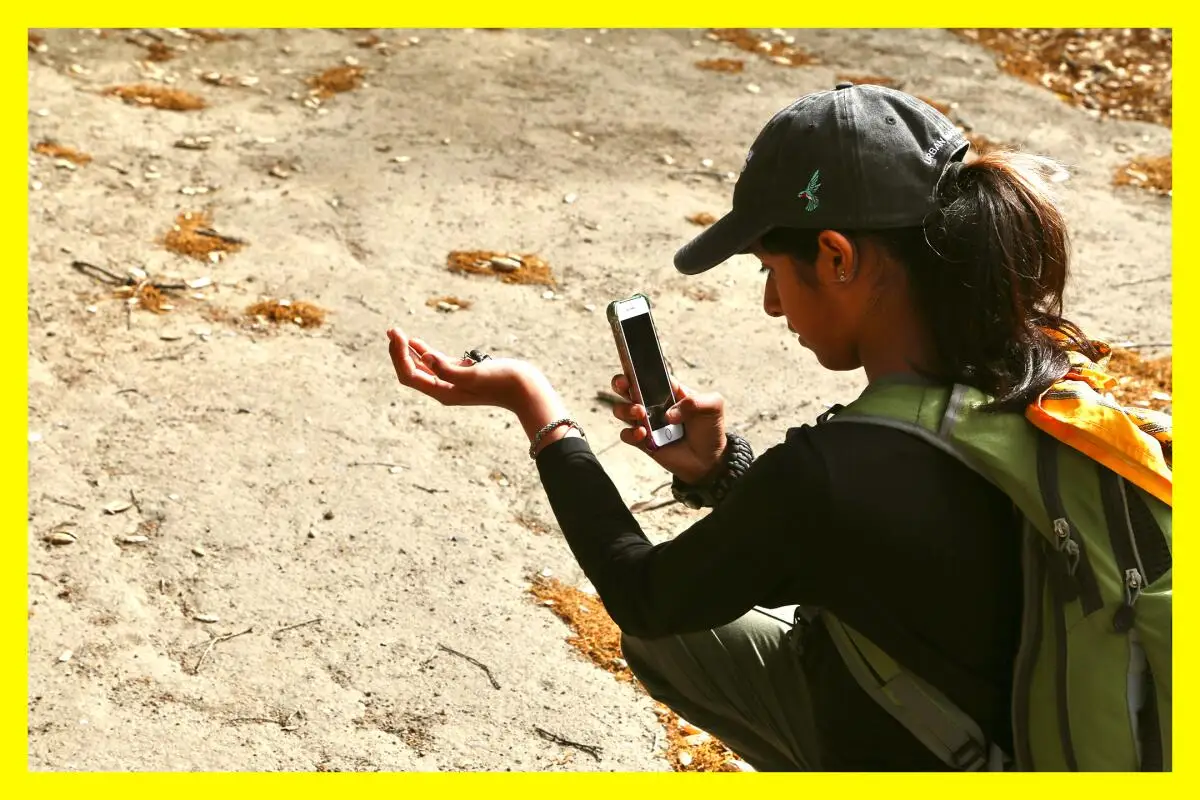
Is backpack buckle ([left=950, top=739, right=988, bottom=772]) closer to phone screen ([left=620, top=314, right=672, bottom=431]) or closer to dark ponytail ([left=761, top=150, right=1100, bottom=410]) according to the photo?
dark ponytail ([left=761, top=150, right=1100, bottom=410])

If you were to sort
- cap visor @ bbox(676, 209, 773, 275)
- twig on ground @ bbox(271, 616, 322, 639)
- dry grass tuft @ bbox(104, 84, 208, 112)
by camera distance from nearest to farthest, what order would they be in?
cap visor @ bbox(676, 209, 773, 275) → twig on ground @ bbox(271, 616, 322, 639) → dry grass tuft @ bbox(104, 84, 208, 112)

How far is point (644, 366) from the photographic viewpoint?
2.86 m

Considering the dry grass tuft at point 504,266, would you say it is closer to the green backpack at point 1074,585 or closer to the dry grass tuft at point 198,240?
the dry grass tuft at point 198,240

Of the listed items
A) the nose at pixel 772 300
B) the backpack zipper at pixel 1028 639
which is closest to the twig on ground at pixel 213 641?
the nose at pixel 772 300

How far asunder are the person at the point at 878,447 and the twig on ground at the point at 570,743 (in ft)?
4.27

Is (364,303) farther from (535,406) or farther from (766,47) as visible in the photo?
(766,47)

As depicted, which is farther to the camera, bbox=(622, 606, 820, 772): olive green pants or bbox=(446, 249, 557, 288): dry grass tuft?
bbox=(446, 249, 557, 288): dry grass tuft

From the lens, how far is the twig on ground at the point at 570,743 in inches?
145

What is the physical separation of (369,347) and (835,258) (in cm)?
366

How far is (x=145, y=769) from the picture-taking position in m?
3.52

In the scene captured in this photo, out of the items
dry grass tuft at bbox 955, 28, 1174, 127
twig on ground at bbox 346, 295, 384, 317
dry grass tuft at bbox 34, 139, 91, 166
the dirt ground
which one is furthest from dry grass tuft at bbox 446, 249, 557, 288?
dry grass tuft at bbox 955, 28, 1174, 127

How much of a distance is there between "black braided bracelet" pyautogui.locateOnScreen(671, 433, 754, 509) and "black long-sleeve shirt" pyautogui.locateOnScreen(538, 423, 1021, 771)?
506 mm

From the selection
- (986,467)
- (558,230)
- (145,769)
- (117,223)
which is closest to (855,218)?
(986,467)

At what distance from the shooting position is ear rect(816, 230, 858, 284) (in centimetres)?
222
